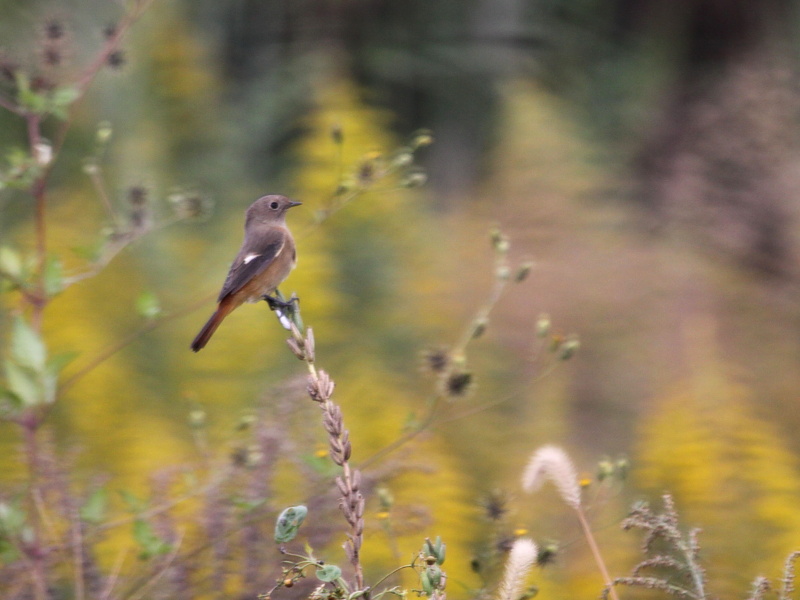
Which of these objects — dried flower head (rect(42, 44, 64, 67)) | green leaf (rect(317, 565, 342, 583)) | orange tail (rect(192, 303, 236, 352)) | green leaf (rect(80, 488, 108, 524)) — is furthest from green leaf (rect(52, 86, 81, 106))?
green leaf (rect(317, 565, 342, 583))

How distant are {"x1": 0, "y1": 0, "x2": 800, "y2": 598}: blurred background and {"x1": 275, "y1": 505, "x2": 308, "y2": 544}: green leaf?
3.46 ft

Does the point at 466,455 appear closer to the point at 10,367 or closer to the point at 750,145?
the point at 10,367

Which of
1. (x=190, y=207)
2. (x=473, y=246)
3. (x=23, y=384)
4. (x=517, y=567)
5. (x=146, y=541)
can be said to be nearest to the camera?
(x=517, y=567)

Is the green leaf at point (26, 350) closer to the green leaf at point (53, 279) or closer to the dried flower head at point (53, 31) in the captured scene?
the green leaf at point (53, 279)

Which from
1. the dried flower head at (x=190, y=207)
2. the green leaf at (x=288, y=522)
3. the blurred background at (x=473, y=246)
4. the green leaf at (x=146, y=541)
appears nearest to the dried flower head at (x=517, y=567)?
the green leaf at (x=288, y=522)

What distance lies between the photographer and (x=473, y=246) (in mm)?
4492

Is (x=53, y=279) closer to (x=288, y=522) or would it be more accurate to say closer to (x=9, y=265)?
(x=9, y=265)

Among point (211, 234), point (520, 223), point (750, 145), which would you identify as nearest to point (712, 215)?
point (750, 145)

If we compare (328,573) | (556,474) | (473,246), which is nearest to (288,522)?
(328,573)

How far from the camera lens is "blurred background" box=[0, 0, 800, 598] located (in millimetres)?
2982

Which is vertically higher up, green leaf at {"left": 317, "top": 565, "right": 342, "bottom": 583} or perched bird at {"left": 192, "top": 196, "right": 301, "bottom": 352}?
perched bird at {"left": 192, "top": 196, "right": 301, "bottom": 352}

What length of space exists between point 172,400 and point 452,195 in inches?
88.0

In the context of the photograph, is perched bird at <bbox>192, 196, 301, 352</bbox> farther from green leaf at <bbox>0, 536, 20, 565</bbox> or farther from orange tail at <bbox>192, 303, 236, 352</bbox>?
green leaf at <bbox>0, 536, 20, 565</bbox>

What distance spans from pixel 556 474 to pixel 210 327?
0.79 metres
